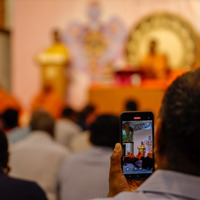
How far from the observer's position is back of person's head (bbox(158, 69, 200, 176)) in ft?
1.98

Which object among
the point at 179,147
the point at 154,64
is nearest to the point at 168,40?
the point at 154,64

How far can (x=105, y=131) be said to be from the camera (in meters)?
1.75

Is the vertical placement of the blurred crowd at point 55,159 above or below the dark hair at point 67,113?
above

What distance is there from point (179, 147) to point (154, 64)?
5485 mm

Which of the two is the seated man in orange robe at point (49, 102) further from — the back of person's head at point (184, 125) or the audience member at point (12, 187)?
the back of person's head at point (184, 125)

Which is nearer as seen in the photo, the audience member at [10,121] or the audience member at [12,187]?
the audience member at [12,187]

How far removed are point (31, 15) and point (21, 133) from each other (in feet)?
15.9

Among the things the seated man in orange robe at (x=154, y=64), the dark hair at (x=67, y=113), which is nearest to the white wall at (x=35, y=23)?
the seated man in orange robe at (x=154, y=64)

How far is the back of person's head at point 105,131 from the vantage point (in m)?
1.71

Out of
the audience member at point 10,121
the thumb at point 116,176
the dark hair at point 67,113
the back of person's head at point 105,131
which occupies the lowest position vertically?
the dark hair at point 67,113

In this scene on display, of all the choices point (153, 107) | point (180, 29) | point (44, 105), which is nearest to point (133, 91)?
point (153, 107)

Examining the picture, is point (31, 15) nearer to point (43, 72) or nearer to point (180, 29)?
point (43, 72)

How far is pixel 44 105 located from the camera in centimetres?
595

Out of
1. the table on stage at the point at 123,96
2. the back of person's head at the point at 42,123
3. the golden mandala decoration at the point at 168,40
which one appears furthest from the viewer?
the golden mandala decoration at the point at 168,40
